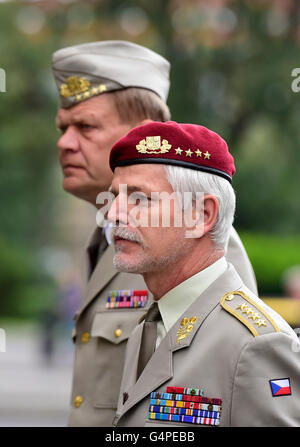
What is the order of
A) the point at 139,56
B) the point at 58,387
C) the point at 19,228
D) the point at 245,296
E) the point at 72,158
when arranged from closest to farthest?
the point at 245,296
the point at 72,158
the point at 139,56
the point at 58,387
the point at 19,228

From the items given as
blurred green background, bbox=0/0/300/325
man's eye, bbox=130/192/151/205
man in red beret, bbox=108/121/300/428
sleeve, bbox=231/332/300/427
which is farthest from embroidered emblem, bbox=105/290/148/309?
blurred green background, bbox=0/0/300/325

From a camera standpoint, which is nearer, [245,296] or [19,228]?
[245,296]

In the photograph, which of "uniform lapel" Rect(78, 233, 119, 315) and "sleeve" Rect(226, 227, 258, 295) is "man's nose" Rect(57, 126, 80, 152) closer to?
"uniform lapel" Rect(78, 233, 119, 315)

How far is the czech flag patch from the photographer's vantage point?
224cm

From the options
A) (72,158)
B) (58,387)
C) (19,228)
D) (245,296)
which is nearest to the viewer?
(245,296)

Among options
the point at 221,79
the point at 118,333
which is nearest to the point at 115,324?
the point at 118,333

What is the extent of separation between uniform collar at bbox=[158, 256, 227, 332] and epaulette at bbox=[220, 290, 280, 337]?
9cm

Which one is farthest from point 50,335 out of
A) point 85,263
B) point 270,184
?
point 85,263

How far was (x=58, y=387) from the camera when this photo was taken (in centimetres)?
1359

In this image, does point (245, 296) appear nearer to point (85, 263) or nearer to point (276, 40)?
point (85, 263)

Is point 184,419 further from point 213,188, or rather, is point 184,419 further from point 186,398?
point 213,188

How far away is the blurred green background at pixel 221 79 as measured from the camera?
1639 cm

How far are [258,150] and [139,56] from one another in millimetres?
13864

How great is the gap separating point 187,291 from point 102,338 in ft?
2.89
